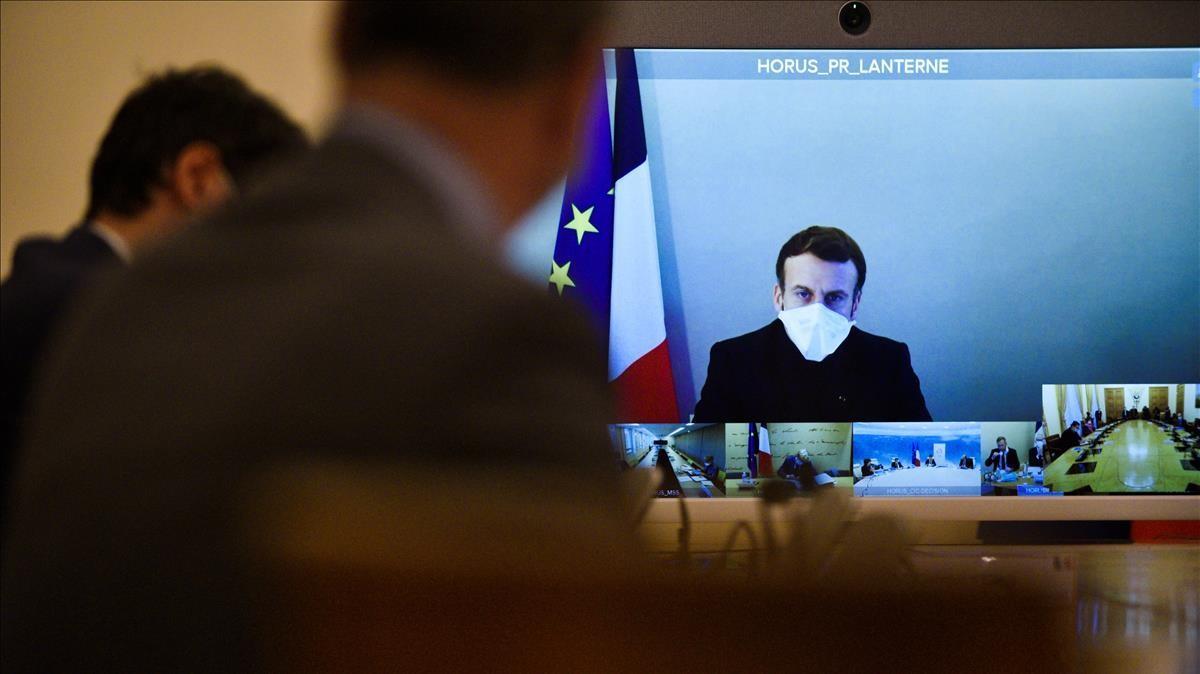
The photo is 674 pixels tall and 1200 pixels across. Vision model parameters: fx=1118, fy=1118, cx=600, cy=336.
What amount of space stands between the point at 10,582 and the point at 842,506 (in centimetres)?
37

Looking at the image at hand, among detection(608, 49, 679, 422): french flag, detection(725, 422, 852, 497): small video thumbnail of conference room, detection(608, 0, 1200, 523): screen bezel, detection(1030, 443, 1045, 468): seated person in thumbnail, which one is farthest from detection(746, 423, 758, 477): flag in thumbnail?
detection(608, 0, 1200, 523): screen bezel

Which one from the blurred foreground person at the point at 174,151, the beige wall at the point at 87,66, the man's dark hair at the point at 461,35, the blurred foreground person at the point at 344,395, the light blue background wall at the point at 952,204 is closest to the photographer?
the blurred foreground person at the point at 344,395

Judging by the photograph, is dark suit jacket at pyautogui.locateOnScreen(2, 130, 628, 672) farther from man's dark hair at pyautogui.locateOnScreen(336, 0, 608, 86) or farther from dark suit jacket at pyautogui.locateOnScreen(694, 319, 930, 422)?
dark suit jacket at pyautogui.locateOnScreen(694, 319, 930, 422)

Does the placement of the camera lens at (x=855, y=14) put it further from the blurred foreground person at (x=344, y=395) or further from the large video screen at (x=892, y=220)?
the blurred foreground person at (x=344, y=395)

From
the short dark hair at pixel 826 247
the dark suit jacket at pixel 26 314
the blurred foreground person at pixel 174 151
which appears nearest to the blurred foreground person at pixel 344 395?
the dark suit jacket at pixel 26 314

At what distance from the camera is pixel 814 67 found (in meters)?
2.04

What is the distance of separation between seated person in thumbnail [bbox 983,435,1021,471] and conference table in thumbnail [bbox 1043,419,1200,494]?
55 millimetres

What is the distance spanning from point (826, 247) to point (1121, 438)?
2.02ft

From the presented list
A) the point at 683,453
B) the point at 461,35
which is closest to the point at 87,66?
the point at 683,453

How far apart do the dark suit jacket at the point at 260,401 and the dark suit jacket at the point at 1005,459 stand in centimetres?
169

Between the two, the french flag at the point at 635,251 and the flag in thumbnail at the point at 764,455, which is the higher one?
the french flag at the point at 635,251

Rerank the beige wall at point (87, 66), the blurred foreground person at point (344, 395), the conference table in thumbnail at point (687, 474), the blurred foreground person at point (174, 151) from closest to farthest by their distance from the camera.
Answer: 1. the blurred foreground person at point (344, 395)
2. the blurred foreground person at point (174, 151)
3. the conference table in thumbnail at point (687, 474)
4. the beige wall at point (87, 66)

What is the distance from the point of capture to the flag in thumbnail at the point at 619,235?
79.5 inches

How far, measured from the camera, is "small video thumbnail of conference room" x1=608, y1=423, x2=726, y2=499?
1931 millimetres
